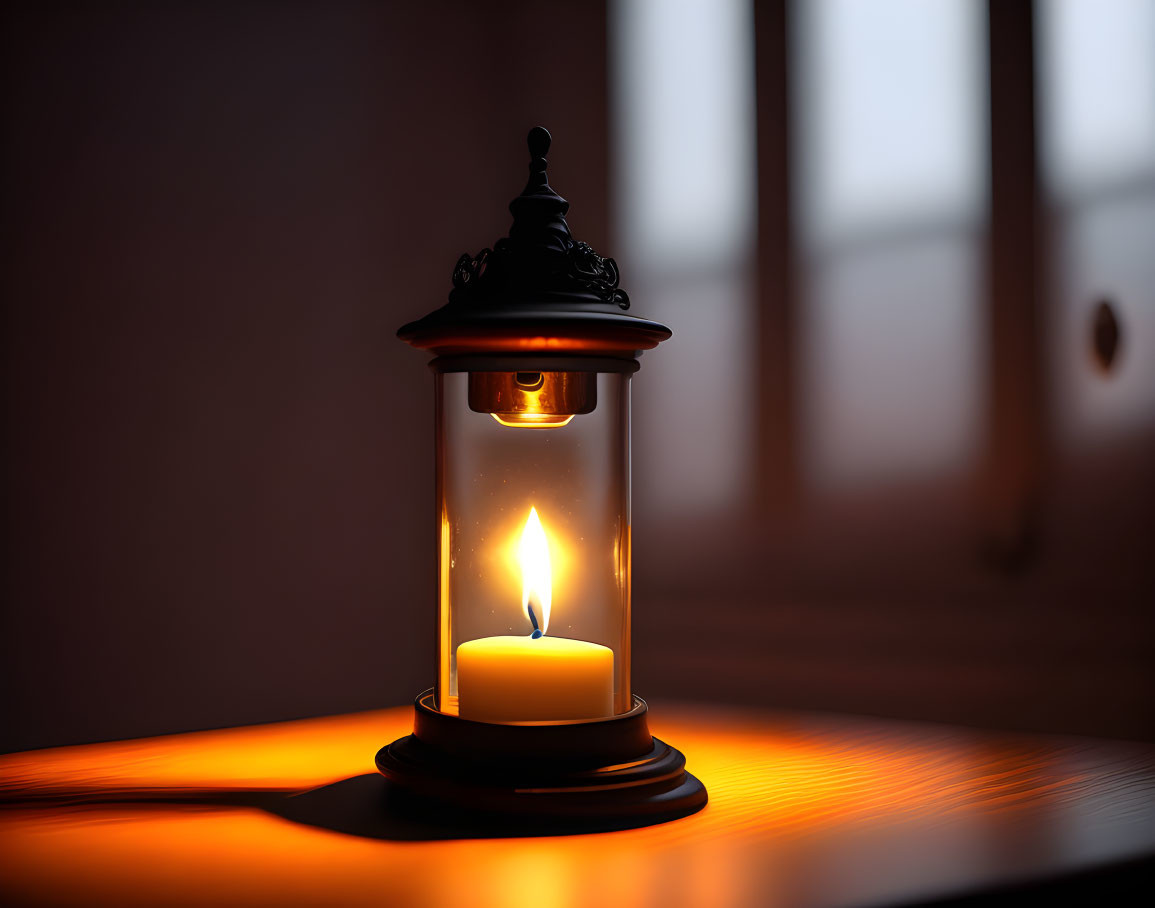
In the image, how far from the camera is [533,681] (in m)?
0.78

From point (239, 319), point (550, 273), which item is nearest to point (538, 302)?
point (550, 273)

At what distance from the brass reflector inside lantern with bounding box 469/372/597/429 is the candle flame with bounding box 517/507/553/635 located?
85 millimetres

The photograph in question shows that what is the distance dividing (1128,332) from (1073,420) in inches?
4.4

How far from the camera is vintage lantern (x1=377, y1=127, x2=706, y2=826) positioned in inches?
30.0

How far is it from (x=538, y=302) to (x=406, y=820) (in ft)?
1.22

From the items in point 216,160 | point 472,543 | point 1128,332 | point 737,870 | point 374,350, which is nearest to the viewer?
point 737,870

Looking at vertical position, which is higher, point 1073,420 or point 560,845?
point 1073,420

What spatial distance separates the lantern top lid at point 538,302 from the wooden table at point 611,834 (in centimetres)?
34

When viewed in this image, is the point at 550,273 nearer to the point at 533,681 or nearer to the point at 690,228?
the point at 533,681

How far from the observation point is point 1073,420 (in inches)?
49.5

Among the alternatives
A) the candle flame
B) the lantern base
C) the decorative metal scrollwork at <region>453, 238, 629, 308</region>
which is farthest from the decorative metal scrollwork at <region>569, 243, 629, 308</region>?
the lantern base

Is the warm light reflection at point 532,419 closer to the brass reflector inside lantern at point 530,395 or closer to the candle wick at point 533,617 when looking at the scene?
the brass reflector inside lantern at point 530,395

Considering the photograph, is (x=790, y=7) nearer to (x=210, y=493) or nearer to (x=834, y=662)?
(x=834, y=662)

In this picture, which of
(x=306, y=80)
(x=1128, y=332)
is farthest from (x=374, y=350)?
(x=1128, y=332)
